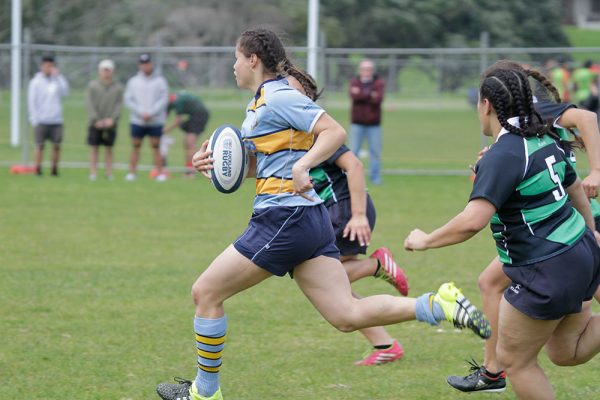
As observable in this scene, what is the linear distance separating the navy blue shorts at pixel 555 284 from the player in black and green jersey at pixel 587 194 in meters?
0.93

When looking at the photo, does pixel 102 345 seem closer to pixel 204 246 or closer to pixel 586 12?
pixel 204 246

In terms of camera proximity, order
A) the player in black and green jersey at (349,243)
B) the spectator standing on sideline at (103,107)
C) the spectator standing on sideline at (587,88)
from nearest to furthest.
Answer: the player in black and green jersey at (349,243) → the spectator standing on sideline at (103,107) → the spectator standing on sideline at (587,88)

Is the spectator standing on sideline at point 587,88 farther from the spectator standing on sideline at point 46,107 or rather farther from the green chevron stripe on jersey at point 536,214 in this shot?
the green chevron stripe on jersey at point 536,214

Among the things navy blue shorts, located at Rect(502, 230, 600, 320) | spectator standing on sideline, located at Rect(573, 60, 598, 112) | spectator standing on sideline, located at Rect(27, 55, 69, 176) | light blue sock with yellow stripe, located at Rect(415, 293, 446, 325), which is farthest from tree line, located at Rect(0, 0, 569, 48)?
navy blue shorts, located at Rect(502, 230, 600, 320)

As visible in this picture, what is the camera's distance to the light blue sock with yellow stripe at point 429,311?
4911 millimetres

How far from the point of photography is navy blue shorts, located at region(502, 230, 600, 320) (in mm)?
4566

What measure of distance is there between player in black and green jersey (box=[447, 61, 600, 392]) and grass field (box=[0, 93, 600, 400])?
0.13 metres

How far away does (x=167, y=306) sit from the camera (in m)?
8.04

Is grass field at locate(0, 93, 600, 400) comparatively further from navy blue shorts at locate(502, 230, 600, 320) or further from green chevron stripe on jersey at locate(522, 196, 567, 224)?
green chevron stripe on jersey at locate(522, 196, 567, 224)

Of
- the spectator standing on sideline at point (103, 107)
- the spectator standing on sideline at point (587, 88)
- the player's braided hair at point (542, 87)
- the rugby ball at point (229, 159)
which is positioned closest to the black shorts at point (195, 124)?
the spectator standing on sideline at point (103, 107)

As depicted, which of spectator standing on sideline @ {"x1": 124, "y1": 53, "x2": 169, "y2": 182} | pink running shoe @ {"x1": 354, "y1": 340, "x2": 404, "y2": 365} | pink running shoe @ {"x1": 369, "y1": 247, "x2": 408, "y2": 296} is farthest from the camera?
spectator standing on sideline @ {"x1": 124, "y1": 53, "x2": 169, "y2": 182}

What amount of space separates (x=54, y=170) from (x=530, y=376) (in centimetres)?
1380

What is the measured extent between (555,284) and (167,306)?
13.5ft

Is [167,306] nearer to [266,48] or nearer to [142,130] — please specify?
[266,48]
